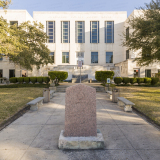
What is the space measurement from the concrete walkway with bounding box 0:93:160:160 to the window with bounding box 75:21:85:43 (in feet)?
96.5

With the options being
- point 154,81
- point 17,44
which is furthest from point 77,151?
point 154,81

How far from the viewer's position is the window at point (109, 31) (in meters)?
32.3

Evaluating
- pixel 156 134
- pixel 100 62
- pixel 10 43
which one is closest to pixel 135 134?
pixel 156 134

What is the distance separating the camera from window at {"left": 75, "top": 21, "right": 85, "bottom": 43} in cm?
3238

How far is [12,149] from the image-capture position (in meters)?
3.24

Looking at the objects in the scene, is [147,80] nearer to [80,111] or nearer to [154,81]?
[154,81]

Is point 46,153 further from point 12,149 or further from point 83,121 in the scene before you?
point 83,121

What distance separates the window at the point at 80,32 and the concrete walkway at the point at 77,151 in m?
29.4

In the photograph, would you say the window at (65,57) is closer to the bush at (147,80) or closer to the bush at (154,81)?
the bush at (147,80)

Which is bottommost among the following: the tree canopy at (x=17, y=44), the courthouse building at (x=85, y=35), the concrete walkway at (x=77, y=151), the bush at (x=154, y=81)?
the concrete walkway at (x=77, y=151)

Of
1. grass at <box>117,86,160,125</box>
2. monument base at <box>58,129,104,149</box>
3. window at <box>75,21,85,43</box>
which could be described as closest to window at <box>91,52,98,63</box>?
window at <box>75,21,85,43</box>

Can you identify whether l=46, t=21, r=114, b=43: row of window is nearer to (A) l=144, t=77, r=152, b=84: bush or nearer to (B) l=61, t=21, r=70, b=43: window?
(B) l=61, t=21, r=70, b=43: window

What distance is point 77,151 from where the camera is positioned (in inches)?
123

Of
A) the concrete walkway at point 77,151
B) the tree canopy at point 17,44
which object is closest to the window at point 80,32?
the tree canopy at point 17,44
